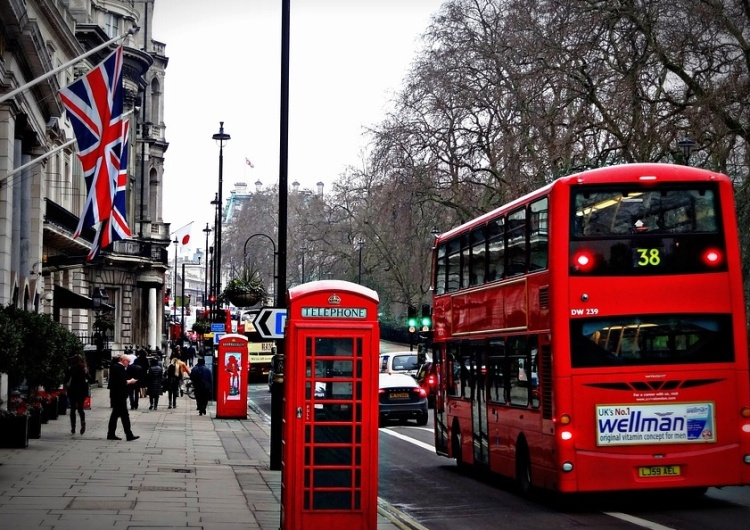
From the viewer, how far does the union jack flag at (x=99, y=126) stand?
2194 centimetres

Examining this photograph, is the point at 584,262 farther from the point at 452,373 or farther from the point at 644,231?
the point at 452,373

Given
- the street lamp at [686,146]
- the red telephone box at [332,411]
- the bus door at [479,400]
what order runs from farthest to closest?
the street lamp at [686,146] < the bus door at [479,400] < the red telephone box at [332,411]

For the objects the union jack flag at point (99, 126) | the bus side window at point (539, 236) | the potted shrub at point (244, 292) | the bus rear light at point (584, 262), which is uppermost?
the union jack flag at point (99, 126)

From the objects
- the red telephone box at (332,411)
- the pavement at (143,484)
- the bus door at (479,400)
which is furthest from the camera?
the bus door at (479,400)

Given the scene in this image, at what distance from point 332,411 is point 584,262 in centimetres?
443

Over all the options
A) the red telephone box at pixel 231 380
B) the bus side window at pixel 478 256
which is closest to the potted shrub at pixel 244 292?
the red telephone box at pixel 231 380

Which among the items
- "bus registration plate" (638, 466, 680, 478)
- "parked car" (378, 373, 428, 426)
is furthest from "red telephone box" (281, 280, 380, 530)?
"parked car" (378, 373, 428, 426)

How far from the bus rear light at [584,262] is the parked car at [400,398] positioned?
1862cm

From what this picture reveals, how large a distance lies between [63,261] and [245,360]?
6.18m

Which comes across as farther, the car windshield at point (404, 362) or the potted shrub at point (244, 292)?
the car windshield at point (404, 362)

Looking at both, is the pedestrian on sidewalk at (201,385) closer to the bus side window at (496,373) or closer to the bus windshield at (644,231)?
the bus side window at (496,373)

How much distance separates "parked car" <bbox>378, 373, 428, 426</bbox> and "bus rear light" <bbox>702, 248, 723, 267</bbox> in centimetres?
1877

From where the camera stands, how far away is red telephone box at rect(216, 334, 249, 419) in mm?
38000

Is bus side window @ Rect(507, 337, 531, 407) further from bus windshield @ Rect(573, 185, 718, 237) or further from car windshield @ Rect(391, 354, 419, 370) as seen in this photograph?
car windshield @ Rect(391, 354, 419, 370)
